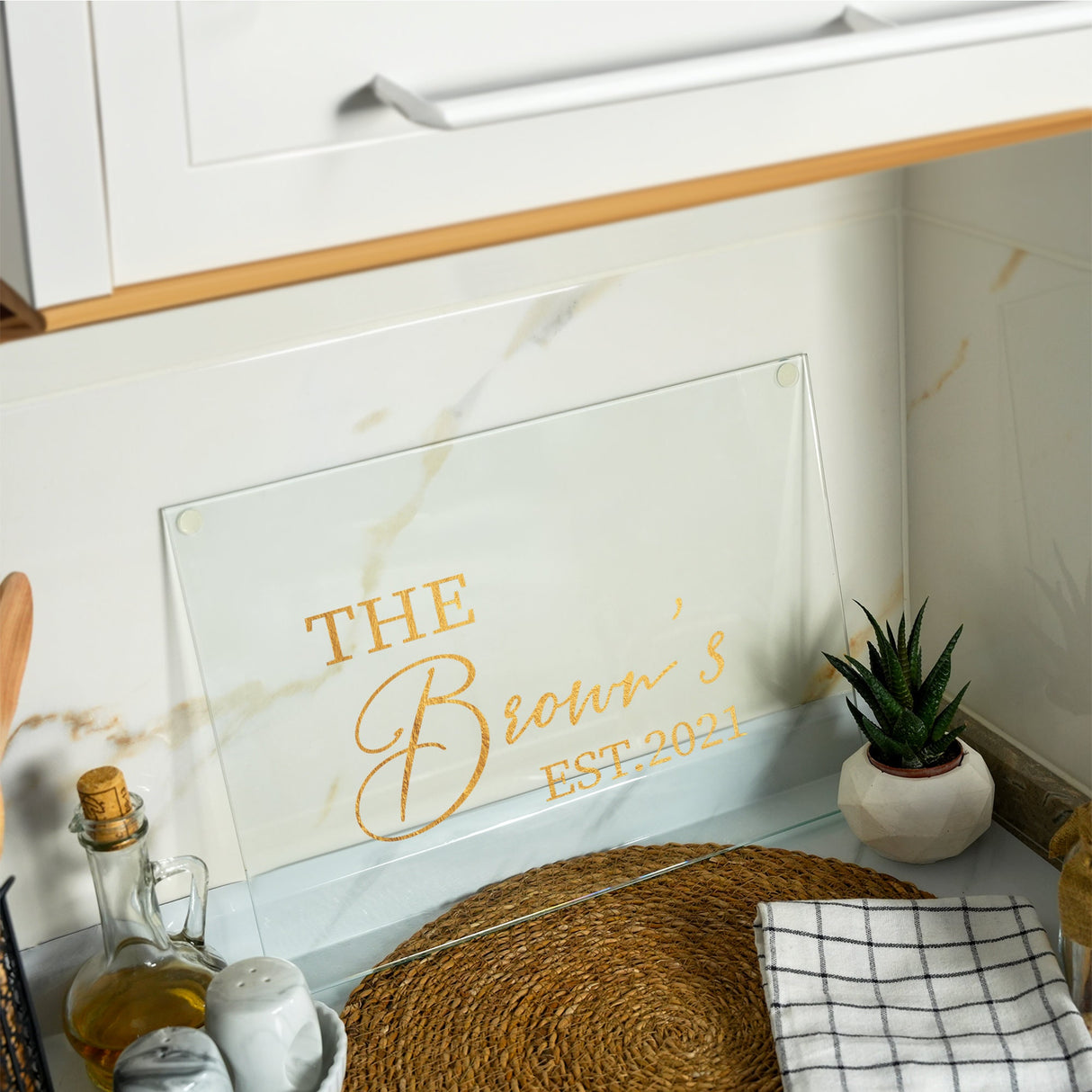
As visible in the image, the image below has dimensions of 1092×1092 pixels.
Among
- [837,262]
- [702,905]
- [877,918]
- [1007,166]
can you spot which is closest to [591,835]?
[702,905]

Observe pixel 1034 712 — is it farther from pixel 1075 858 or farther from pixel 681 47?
pixel 681 47

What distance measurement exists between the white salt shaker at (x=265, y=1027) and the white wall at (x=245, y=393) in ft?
0.69

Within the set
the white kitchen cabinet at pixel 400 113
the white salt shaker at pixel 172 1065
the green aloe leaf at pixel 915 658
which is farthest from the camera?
the green aloe leaf at pixel 915 658

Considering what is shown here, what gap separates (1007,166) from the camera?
90 cm

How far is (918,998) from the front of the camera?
0.85 meters

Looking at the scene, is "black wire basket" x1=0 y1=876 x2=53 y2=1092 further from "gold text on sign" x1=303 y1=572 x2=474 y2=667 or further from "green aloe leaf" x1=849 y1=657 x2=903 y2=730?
"green aloe leaf" x1=849 y1=657 x2=903 y2=730

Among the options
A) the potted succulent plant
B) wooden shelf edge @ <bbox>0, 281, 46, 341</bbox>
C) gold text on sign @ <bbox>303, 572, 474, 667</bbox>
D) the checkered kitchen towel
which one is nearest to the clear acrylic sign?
gold text on sign @ <bbox>303, 572, 474, 667</bbox>

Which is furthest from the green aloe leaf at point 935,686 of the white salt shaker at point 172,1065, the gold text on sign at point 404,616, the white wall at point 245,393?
the white salt shaker at point 172,1065

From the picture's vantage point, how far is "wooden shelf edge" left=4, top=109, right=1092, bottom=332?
20.0 inches

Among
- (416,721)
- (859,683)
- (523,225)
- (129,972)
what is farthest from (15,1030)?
(859,683)

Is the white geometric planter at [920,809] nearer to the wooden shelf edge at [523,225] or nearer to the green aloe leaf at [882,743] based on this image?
the green aloe leaf at [882,743]

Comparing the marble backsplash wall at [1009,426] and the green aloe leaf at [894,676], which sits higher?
the marble backsplash wall at [1009,426]

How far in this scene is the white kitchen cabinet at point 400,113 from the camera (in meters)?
0.46

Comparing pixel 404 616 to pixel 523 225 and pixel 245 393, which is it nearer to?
pixel 245 393
